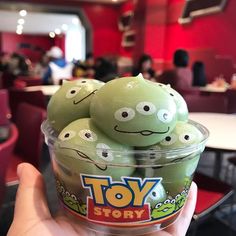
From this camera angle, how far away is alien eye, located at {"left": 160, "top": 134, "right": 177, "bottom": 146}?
0.58m

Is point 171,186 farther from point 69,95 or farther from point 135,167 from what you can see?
point 69,95

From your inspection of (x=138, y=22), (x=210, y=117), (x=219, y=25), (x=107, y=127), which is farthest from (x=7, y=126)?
(x=138, y=22)

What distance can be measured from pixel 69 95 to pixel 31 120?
4.87 ft

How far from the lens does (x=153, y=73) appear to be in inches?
189

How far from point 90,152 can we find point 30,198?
22cm

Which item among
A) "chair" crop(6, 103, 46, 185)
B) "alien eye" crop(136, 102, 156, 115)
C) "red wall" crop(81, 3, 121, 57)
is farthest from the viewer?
"red wall" crop(81, 3, 121, 57)

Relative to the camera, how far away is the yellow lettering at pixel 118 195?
0.54m

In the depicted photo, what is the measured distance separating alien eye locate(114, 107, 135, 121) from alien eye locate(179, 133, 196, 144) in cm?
13

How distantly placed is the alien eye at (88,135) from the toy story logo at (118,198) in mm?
69

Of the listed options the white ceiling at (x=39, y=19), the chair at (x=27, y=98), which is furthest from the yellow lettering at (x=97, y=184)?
the white ceiling at (x=39, y=19)

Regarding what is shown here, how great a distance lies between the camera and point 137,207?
55cm

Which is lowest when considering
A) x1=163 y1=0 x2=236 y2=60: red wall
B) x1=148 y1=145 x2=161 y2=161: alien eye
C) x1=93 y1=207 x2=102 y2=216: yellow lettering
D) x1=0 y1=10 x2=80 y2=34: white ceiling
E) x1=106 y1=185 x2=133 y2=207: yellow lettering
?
x1=93 y1=207 x2=102 y2=216: yellow lettering

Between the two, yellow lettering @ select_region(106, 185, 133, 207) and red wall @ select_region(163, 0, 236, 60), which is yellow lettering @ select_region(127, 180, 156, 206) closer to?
yellow lettering @ select_region(106, 185, 133, 207)

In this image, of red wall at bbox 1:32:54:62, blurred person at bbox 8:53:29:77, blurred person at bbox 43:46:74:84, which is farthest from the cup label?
red wall at bbox 1:32:54:62
